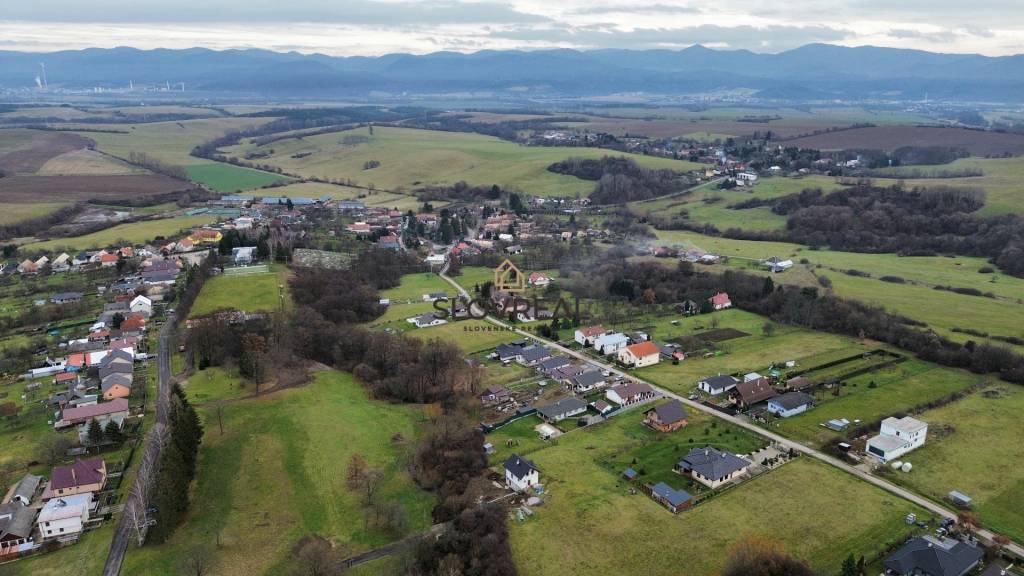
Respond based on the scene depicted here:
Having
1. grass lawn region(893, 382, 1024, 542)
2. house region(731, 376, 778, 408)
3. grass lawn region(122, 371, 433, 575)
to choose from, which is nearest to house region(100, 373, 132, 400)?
grass lawn region(122, 371, 433, 575)

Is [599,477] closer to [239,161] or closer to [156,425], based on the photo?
[156,425]

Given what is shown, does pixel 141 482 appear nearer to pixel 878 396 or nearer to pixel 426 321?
pixel 426 321

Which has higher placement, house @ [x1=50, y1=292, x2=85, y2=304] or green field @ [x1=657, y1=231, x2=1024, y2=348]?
green field @ [x1=657, y1=231, x2=1024, y2=348]

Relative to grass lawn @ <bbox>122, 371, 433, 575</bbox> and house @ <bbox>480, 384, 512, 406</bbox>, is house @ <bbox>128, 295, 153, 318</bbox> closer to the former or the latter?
grass lawn @ <bbox>122, 371, 433, 575</bbox>

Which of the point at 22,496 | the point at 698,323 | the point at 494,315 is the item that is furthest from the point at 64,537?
the point at 698,323

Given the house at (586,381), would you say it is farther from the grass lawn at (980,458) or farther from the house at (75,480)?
the house at (75,480)

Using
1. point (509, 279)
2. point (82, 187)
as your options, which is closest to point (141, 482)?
point (509, 279)
